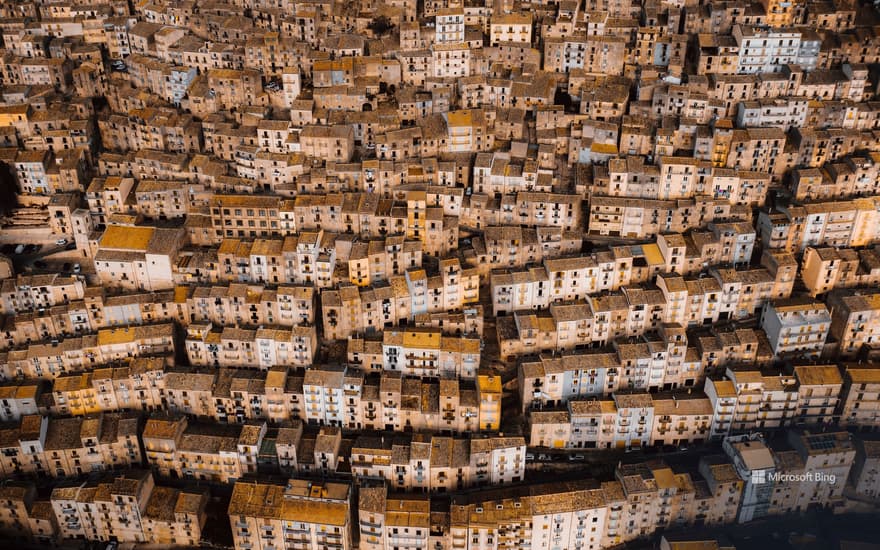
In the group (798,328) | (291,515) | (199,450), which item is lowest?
(291,515)

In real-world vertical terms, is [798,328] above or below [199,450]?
above

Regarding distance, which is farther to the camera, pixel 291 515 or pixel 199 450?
pixel 199 450

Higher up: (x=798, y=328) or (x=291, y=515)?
(x=798, y=328)

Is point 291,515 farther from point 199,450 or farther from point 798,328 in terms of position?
point 798,328

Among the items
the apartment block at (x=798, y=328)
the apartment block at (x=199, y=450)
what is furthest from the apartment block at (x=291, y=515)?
the apartment block at (x=798, y=328)

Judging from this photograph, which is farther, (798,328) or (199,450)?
(798,328)

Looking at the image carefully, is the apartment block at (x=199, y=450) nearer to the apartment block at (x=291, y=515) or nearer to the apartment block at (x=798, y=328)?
the apartment block at (x=291, y=515)

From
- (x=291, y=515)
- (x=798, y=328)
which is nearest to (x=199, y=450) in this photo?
(x=291, y=515)

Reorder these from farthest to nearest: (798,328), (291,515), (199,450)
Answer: (798,328) → (199,450) → (291,515)

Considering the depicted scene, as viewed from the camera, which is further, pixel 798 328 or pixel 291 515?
pixel 798 328

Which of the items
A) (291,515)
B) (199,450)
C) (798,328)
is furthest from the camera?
(798,328)

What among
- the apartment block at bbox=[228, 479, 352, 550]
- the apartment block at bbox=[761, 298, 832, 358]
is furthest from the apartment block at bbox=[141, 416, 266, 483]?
the apartment block at bbox=[761, 298, 832, 358]

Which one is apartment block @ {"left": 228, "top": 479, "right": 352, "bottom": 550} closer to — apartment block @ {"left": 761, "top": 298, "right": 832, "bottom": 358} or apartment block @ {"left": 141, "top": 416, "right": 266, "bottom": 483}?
apartment block @ {"left": 141, "top": 416, "right": 266, "bottom": 483}
